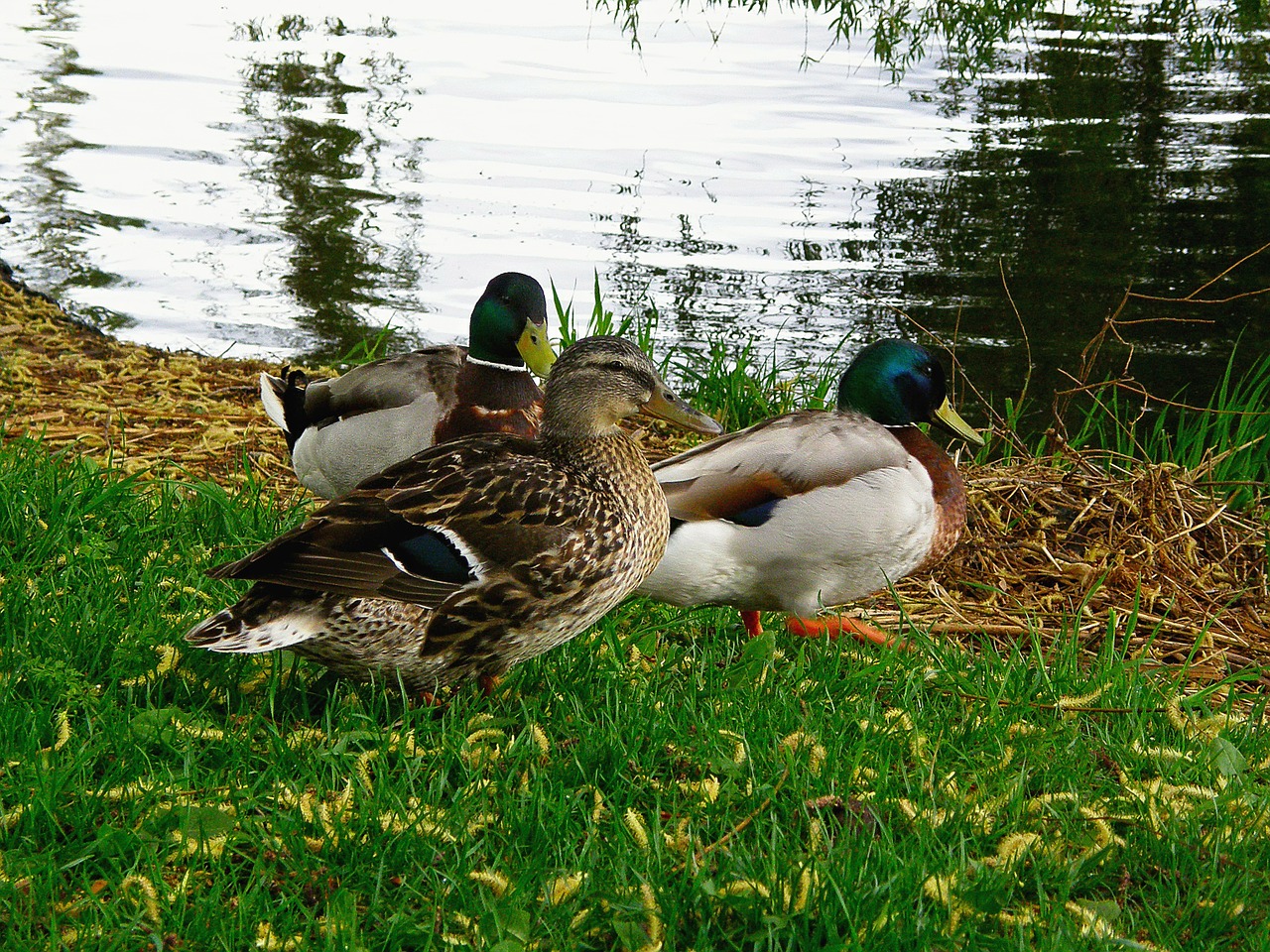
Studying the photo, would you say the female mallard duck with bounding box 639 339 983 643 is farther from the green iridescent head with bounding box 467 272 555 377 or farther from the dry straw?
the green iridescent head with bounding box 467 272 555 377

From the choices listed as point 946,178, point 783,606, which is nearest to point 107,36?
point 946,178

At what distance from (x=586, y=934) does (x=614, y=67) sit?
491 inches

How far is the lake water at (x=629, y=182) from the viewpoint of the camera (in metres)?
Answer: 8.61

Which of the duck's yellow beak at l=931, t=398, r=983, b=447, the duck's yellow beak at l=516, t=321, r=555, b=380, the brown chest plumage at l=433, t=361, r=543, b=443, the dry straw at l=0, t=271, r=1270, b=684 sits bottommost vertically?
the dry straw at l=0, t=271, r=1270, b=684

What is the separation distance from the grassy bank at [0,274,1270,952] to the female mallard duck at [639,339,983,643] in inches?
7.5

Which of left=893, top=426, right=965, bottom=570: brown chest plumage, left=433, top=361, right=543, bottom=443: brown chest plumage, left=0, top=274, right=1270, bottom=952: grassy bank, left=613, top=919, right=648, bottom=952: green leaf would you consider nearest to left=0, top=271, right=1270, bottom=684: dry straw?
left=0, top=274, right=1270, bottom=952: grassy bank

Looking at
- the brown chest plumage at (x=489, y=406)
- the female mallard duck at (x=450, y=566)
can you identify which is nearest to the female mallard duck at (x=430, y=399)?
the brown chest plumage at (x=489, y=406)

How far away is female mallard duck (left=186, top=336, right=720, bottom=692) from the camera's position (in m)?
2.88

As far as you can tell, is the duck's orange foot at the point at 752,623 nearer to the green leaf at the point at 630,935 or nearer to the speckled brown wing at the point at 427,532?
the speckled brown wing at the point at 427,532

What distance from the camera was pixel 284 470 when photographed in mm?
5414

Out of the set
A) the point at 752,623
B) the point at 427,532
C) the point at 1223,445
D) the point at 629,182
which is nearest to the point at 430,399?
the point at 752,623

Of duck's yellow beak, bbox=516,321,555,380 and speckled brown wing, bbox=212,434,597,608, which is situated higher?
duck's yellow beak, bbox=516,321,555,380

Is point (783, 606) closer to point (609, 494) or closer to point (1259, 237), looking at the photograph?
point (609, 494)

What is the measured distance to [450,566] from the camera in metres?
2.96
